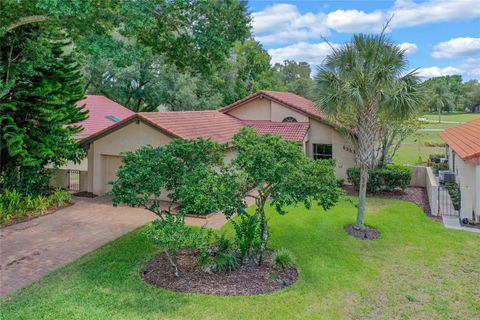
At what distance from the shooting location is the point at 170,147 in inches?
378

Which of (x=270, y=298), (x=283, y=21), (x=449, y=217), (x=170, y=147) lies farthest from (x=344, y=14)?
(x=270, y=298)

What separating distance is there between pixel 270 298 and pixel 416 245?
6086 mm

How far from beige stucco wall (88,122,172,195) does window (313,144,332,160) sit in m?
9.41

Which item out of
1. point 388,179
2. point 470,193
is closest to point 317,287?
point 470,193

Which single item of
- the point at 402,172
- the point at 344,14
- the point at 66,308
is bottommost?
the point at 66,308

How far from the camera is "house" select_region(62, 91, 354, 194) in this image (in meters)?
17.1

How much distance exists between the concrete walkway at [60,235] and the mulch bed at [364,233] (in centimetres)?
474

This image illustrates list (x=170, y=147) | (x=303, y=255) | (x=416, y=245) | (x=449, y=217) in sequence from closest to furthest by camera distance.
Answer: (x=170, y=147) < (x=303, y=255) < (x=416, y=245) < (x=449, y=217)

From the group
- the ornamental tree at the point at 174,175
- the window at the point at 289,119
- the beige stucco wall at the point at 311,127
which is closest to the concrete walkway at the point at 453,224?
the beige stucco wall at the point at 311,127

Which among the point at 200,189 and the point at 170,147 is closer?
the point at 200,189

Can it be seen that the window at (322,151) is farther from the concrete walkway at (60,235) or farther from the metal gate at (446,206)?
the concrete walkway at (60,235)

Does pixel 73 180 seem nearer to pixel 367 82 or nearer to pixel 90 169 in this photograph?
pixel 90 169

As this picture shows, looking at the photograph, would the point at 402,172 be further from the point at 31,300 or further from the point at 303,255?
the point at 31,300

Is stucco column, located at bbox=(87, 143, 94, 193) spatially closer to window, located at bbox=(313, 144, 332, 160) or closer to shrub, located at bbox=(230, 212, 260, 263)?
shrub, located at bbox=(230, 212, 260, 263)
